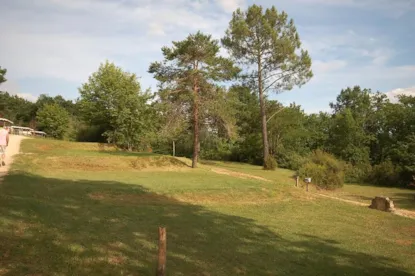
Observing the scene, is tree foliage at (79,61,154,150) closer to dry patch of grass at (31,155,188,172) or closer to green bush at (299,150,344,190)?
dry patch of grass at (31,155,188,172)

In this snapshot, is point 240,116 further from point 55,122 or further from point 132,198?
point 132,198

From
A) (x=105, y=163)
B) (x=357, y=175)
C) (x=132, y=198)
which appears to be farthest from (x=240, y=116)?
(x=132, y=198)

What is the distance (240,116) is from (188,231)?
43676mm

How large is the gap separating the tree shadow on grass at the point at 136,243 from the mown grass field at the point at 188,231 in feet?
0.10

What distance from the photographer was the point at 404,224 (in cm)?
1460

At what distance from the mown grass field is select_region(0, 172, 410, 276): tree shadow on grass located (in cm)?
3

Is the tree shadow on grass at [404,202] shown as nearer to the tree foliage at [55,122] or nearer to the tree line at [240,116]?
the tree line at [240,116]

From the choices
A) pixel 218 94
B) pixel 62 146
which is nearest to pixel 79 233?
pixel 218 94

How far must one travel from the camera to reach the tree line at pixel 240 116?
85.9ft

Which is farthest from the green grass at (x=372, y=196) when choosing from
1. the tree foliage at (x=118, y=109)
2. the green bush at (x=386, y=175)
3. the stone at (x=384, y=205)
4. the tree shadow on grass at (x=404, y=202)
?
the tree foliage at (x=118, y=109)

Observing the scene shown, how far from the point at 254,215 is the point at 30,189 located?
854 centimetres

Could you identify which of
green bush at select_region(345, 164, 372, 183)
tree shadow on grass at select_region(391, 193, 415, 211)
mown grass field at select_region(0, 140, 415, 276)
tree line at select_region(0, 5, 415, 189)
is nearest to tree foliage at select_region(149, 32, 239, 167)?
tree line at select_region(0, 5, 415, 189)

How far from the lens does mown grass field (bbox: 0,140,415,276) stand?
6.61 metres

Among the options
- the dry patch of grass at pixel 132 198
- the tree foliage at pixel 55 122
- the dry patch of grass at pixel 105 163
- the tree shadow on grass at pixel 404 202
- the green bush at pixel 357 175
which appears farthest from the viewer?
the tree foliage at pixel 55 122
